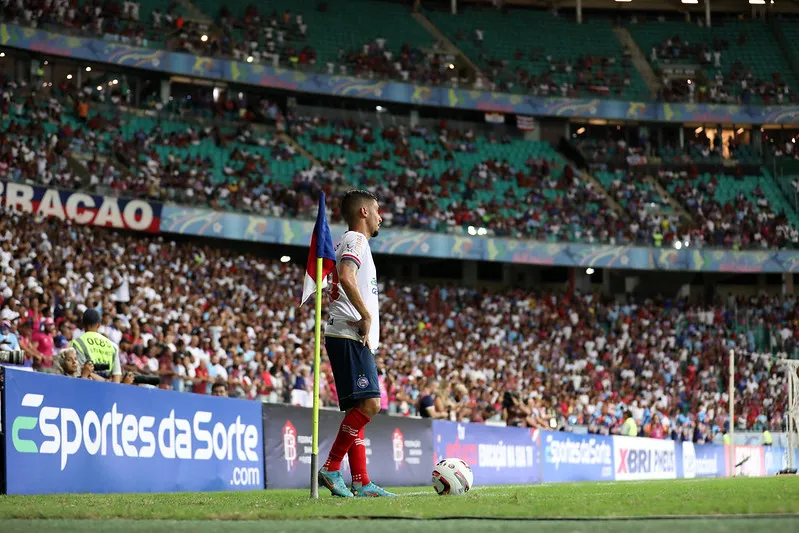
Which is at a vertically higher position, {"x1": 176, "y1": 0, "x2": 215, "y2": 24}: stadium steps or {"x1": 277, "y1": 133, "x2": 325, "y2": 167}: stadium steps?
{"x1": 176, "y1": 0, "x2": 215, "y2": 24}: stadium steps

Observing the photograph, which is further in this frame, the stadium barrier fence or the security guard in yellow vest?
the security guard in yellow vest

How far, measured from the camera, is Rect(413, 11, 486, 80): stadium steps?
52475 millimetres

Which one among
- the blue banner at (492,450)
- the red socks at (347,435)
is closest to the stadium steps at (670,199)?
the blue banner at (492,450)

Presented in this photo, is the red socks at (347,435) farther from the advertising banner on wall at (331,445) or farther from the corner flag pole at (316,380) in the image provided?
the advertising banner on wall at (331,445)

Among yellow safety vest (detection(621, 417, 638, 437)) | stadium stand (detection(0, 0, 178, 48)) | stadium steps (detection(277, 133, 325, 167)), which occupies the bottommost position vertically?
yellow safety vest (detection(621, 417, 638, 437))

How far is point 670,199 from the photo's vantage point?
162 feet

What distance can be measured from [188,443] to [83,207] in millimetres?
23326

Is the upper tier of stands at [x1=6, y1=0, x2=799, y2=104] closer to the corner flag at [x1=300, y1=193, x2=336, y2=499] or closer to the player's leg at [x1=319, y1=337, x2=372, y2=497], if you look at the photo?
the corner flag at [x1=300, y1=193, x2=336, y2=499]

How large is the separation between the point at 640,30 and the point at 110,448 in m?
51.2

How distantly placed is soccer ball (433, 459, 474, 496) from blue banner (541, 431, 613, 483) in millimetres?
12488

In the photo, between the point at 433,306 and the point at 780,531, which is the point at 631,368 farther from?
the point at 780,531

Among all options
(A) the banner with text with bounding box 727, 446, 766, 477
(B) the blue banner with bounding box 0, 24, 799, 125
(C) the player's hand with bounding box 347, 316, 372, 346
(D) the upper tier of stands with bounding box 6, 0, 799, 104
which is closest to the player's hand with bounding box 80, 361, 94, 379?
(C) the player's hand with bounding box 347, 316, 372, 346

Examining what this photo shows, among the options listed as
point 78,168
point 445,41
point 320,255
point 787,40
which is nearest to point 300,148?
point 78,168

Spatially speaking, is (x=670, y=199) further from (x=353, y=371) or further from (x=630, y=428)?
(x=353, y=371)
